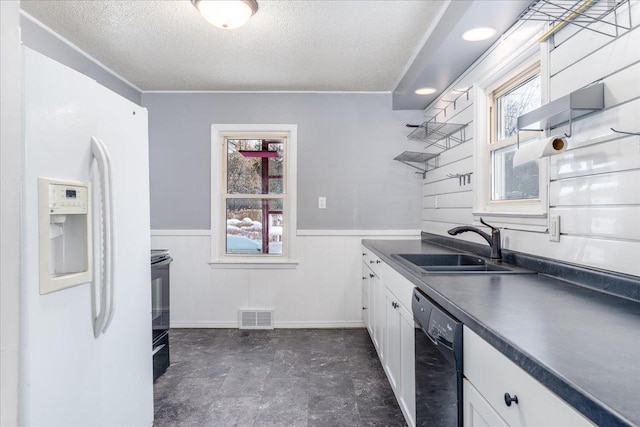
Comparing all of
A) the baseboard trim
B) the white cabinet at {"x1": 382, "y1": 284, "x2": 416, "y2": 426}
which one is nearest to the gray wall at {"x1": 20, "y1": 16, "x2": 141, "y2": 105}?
the baseboard trim

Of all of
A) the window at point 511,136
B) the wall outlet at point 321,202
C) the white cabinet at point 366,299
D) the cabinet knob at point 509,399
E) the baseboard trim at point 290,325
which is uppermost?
the window at point 511,136

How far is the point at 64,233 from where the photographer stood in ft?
4.34

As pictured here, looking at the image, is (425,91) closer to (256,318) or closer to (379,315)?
(379,315)

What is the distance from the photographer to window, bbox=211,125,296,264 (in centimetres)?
369

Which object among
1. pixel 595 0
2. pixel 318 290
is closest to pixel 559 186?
pixel 595 0

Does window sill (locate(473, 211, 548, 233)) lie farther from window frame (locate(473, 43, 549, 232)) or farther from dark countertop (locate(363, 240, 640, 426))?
dark countertop (locate(363, 240, 640, 426))

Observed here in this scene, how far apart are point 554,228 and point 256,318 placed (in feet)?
9.13

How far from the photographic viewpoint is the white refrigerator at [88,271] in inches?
44.7

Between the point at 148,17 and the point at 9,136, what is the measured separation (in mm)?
2014

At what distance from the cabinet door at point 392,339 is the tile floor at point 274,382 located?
0.74 ft

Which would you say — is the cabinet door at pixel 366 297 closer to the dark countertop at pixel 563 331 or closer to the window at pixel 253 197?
the window at pixel 253 197

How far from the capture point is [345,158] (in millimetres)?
3625

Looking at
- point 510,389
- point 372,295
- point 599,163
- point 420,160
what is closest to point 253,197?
point 372,295

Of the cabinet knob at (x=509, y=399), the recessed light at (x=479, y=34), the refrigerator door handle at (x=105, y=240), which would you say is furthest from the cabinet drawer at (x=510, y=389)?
the recessed light at (x=479, y=34)
